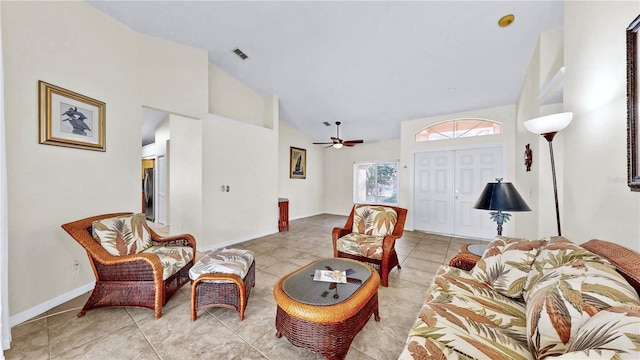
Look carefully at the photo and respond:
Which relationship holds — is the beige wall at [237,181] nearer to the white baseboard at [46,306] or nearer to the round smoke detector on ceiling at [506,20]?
the white baseboard at [46,306]

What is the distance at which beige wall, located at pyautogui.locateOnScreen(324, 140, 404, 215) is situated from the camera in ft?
23.0

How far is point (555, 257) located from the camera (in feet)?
4.50

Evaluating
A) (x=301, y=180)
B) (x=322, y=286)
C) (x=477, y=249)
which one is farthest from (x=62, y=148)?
(x=301, y=180)

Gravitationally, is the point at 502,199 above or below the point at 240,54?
below

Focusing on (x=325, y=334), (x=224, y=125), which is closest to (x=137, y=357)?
(x=325, y=334)

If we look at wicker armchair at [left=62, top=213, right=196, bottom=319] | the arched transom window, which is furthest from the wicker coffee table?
the arched transom window

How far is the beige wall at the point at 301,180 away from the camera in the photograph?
6582mm

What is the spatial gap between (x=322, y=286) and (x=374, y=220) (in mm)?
1618

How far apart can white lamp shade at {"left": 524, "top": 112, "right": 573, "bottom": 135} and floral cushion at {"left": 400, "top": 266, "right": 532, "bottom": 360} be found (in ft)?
4.39

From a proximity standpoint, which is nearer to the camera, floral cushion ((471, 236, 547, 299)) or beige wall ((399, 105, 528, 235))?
floral cushion ((471, 236, 547, 299))

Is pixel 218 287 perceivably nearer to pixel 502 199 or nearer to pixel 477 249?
pixel 477 249

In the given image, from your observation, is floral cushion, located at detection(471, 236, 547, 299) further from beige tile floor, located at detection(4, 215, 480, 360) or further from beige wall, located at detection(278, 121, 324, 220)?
beige wall, located at detection(278, 121, 324, 220)

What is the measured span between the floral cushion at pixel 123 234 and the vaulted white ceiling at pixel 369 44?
2.44 m

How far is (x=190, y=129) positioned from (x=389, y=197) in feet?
18.2
